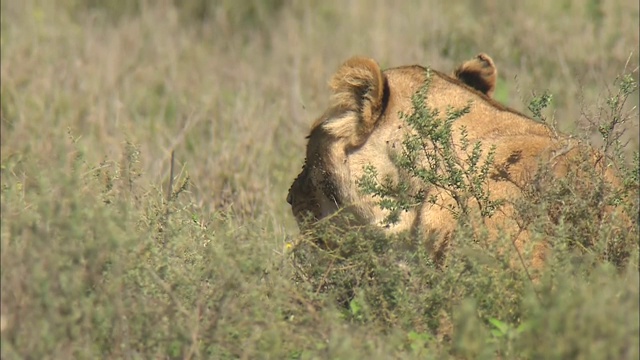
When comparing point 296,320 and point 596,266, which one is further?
point 596,266

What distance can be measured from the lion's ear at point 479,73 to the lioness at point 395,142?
1.08 ft

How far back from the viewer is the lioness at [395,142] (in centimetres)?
432

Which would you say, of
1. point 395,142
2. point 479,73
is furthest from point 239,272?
point 479,73

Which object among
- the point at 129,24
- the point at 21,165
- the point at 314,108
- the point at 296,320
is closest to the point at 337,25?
the point at 129,24

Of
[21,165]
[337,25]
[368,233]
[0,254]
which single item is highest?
[0,254]

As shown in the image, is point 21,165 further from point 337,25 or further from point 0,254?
point 337,25

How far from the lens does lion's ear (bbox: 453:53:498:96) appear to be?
514 cm

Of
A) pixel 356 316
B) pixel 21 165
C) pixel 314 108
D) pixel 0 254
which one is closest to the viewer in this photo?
pixel 0 254

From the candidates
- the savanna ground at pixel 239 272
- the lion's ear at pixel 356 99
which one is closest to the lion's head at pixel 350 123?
the lion's ear at pixel 356 99

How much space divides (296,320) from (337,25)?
7.06 meters

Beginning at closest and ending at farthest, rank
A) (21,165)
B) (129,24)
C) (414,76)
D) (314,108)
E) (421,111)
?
(421,111) < (414,76) < (21,165) < (314,108) < (129,24)

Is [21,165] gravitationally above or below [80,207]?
below

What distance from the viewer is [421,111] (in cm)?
411

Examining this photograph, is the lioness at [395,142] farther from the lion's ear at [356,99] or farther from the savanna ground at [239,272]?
the savanna ground at [239,272]
